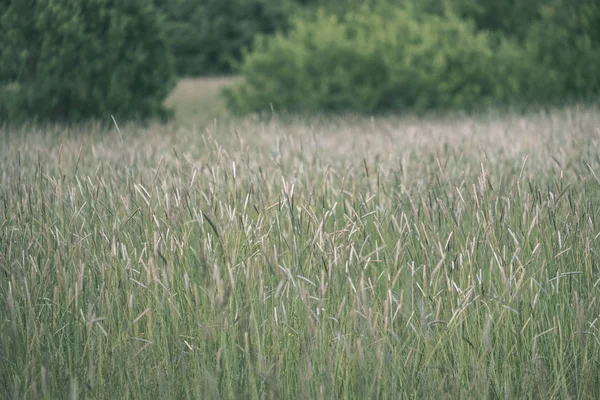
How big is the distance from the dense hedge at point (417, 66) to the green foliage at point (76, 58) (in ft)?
6.79

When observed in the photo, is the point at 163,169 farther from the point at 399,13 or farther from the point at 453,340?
the point at 399,13

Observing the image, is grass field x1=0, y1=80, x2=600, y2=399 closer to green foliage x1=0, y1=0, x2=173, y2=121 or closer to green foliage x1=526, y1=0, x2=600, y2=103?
green foliage x1=0, y1=0, x2=173, y2=121

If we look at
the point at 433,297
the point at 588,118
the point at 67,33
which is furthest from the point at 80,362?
the point at 67,33

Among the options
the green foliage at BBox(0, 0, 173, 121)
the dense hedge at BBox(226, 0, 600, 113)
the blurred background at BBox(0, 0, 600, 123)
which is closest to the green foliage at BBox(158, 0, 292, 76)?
the blurred background at BBox(0, 0, 600, 123)

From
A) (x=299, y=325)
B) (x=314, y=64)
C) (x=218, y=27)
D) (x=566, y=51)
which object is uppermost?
(x=218, y=27)

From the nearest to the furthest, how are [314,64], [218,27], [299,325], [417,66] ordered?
1. [299,325]
2. [314,64]
3. [417,66]
4. [218,27]

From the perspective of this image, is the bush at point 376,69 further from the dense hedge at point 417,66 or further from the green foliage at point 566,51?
the green foliage at point 566,51

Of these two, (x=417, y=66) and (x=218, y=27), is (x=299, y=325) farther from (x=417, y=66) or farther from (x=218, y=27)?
(x=218, y=27)

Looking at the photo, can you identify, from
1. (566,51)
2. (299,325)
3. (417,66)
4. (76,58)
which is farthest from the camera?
(417,66)

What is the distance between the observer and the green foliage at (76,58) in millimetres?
8203

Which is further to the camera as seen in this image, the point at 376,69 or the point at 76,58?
the point at 376,69

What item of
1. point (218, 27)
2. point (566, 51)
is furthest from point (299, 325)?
point (218, 27)

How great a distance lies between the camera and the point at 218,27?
27.1m

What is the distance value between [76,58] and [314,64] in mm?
3543
